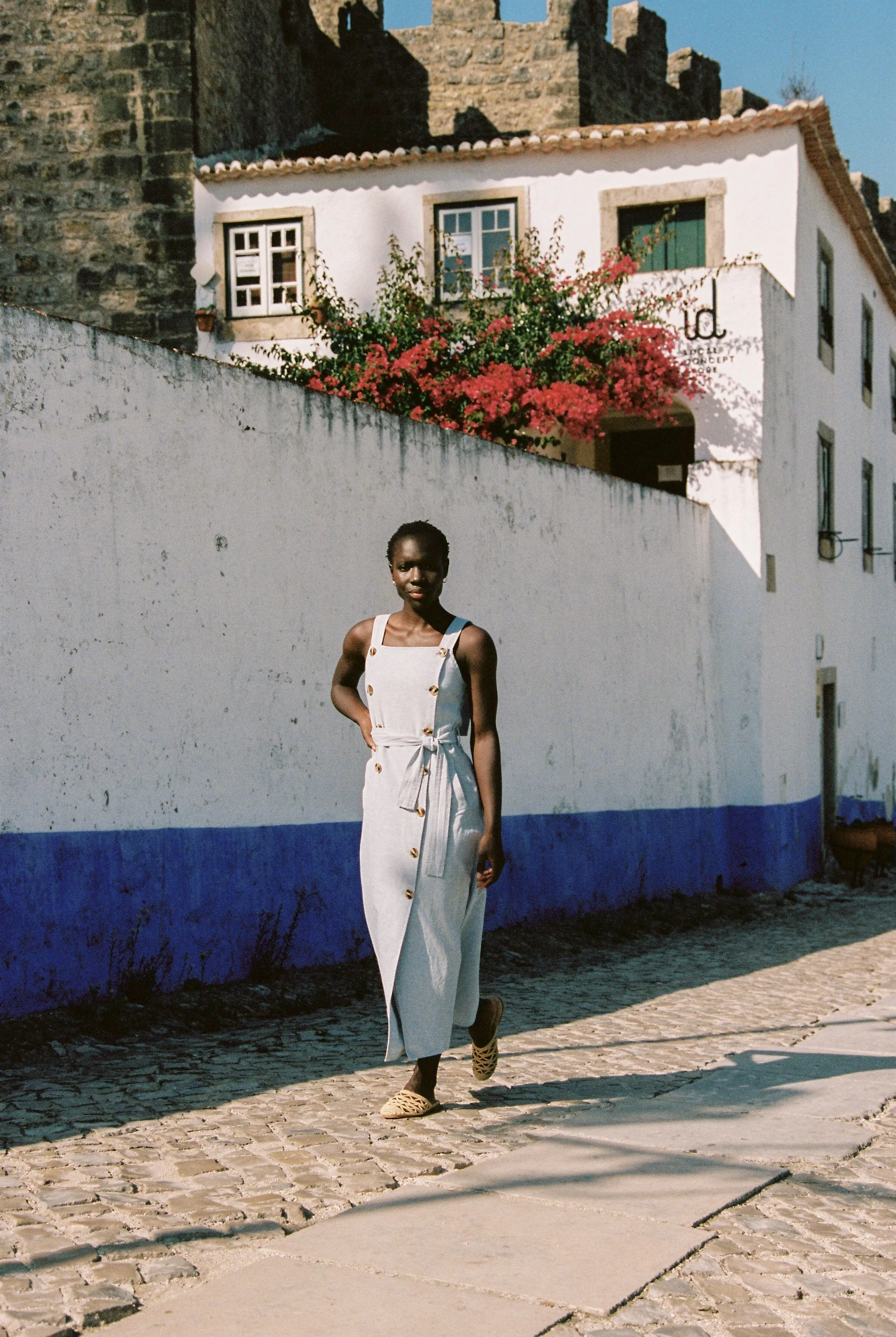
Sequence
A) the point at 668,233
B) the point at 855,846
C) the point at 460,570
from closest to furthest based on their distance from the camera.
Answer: the point at 460,570, the point at 855,846, the point at 668,233

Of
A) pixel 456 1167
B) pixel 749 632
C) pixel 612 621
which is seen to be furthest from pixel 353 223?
pixel 456 1167

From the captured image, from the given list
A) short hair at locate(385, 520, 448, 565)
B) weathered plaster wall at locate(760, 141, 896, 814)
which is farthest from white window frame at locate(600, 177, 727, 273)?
short hair at locate(385, 520, 448, 565)

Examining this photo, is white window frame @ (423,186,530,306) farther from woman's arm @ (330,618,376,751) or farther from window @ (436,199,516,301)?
woman's arm @ (330,618,376,751)

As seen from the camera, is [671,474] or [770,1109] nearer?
[770,1109]

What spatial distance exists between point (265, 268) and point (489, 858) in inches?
593

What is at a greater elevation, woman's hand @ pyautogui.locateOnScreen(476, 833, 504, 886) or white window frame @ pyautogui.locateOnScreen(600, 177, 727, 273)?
white window frame @ pyautogui.locateOnScreen(600, 177, 727, 273)

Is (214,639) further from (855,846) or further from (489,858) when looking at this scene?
(855,846)

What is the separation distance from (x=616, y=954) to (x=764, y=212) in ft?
32.4

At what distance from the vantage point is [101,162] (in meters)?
17.1

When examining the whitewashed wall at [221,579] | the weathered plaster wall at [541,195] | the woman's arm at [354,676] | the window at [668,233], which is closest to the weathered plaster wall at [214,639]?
the whitewashed wall at [221,579]

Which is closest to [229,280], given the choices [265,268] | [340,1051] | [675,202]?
[265,268]

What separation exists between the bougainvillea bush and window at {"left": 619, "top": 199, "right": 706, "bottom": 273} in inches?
41.3

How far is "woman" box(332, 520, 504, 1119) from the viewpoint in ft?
16.1

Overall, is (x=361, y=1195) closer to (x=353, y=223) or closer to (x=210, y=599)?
(x=210, y=599)
